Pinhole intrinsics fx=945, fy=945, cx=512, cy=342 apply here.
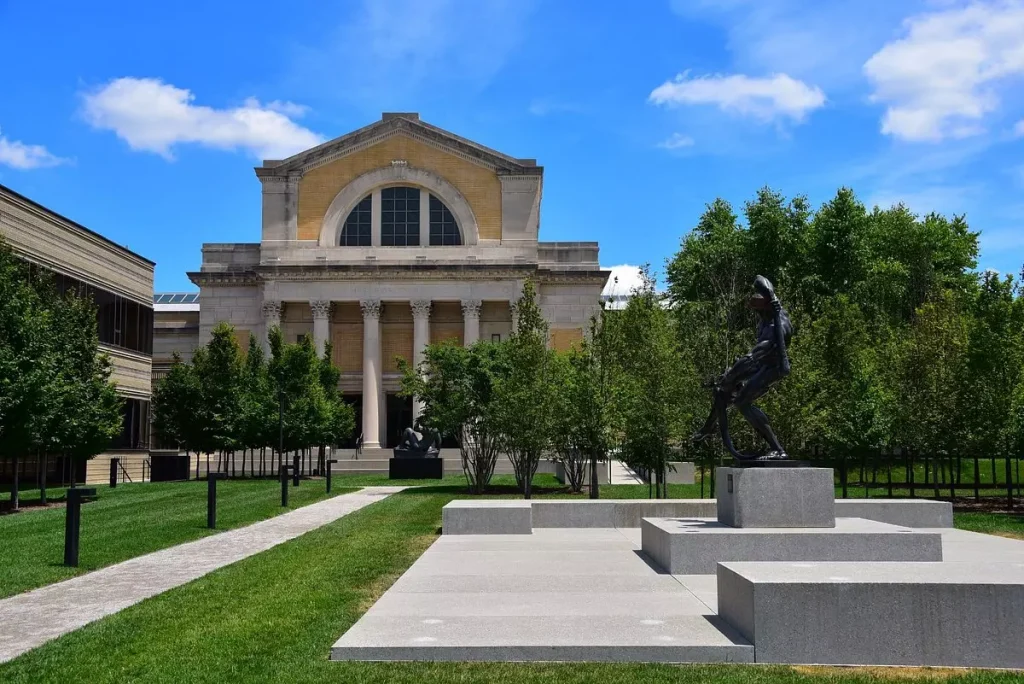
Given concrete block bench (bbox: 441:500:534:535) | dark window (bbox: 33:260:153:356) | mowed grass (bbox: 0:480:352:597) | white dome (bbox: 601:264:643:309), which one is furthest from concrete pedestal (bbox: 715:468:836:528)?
white dome (bbox: 601:264:643:309)

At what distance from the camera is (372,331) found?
200 feet

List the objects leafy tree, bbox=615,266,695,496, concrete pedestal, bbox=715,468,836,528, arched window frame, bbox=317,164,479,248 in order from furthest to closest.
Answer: arched window frame, bbox=317,164,479,248 → leafy tree, bbox=615,266,695,496 → concrete pedestal, bbox=715,468,836,528

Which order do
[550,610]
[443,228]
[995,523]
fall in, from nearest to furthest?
1. [550,610]
2. [995,523]
3. [443,228]

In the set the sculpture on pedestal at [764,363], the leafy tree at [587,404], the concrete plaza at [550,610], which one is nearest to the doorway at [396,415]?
the leafy tree at [587,404]

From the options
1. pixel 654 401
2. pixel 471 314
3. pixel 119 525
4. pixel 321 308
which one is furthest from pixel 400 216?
pixel 119 525

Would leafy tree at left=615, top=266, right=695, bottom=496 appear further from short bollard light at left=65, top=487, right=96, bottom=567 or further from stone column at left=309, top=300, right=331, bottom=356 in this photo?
stone column at left=309, top=300, right=331, bottom=356

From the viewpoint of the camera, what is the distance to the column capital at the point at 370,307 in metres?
61.0

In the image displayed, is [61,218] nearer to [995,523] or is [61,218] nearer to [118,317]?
[118,317]

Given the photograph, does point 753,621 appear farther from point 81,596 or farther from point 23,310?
point 23,310

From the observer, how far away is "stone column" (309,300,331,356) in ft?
198

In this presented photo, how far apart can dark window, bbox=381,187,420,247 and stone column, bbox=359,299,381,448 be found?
198 inches

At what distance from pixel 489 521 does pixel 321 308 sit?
4464 cm

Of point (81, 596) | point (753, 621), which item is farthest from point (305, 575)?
point (753, 621)

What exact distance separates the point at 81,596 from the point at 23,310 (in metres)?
15.8
